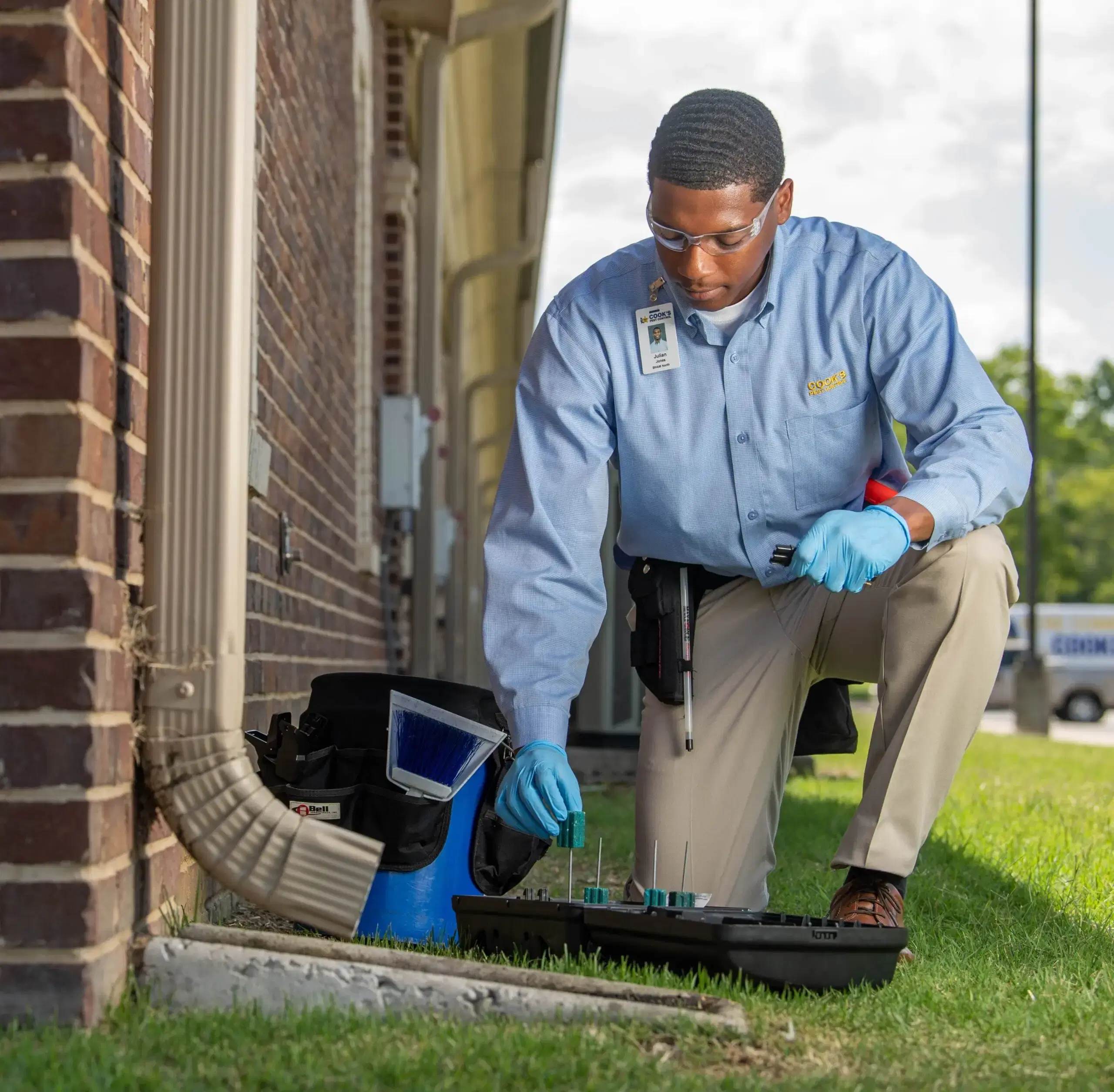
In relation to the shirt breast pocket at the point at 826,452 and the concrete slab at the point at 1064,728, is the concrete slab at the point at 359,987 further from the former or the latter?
the concrete slab at the point at 1064,728

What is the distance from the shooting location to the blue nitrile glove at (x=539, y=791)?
9.45 ft

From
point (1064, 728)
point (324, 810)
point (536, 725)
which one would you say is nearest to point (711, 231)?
point (536, 725)

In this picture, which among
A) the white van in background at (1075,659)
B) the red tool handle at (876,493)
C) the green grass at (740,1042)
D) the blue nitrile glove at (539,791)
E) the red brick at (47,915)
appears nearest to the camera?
the green grass at (740,1042)

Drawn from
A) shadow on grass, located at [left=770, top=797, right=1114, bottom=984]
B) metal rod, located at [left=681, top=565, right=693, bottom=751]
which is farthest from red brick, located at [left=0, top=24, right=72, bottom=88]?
shadow on grass, located at [left=770, top=797, right=1114, bottom=984]

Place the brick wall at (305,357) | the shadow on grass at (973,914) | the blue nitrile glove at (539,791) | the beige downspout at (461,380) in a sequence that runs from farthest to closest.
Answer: the beige downspout at (461,380)
the brick wall at (305,357)
the blue nitrile glove at (539,791)
the shadow on grass at (973,914)

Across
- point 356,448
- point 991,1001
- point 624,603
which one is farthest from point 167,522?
point 624,603

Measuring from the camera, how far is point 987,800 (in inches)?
247

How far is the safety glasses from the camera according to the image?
3080mm

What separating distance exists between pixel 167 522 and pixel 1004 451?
5.35 feet

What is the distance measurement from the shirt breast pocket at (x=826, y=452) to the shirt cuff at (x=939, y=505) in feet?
1.09

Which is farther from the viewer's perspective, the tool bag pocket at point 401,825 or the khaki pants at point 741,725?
the khaki pants at point 741,725

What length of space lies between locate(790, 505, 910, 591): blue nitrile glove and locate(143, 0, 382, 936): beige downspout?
3.24 feet

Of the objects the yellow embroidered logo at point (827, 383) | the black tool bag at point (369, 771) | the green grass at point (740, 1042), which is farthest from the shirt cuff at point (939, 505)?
the black tool bag at point (369, 771)

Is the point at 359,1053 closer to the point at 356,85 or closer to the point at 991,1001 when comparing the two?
the point at 991,1001
